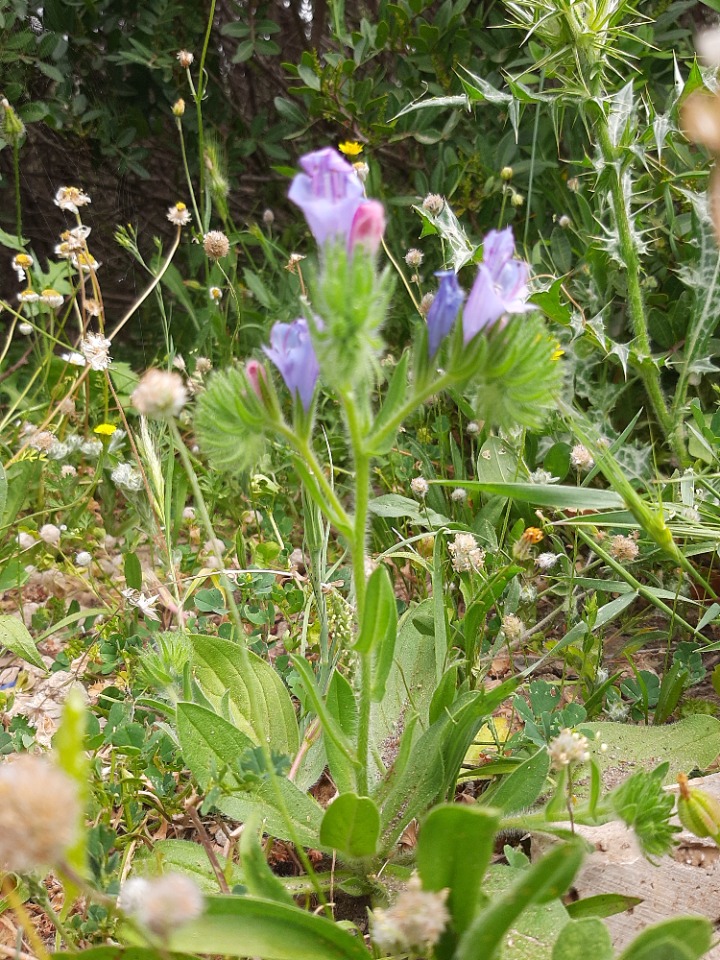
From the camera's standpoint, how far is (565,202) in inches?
101

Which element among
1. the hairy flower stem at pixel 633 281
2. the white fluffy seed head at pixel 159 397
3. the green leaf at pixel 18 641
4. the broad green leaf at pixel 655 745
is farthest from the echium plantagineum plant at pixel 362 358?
the hairy flower stem at pixel 633 281

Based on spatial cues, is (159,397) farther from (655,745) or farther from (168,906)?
(655,745)

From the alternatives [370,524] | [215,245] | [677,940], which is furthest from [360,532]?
[215,245]

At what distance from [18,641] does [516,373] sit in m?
1.15

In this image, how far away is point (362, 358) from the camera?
2.92ft

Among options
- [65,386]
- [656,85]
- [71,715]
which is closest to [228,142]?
[65,386]

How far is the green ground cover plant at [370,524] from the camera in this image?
0.94 m

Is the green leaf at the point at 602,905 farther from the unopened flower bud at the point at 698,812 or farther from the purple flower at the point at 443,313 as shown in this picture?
the purple flower at the point at 443,313

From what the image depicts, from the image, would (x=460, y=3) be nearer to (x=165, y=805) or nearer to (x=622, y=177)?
(x=622, y=177)

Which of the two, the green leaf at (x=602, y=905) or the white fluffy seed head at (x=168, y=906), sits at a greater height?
the white fluffy seed head at (x=168, y=906)

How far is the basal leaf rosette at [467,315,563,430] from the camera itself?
37.5 inches

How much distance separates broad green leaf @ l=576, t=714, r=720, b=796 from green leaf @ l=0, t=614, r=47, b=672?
1.03 metres

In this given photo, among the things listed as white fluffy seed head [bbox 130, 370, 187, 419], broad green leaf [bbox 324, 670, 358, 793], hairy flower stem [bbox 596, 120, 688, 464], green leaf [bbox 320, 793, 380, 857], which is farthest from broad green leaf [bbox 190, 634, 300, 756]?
hairy flower stem [bbox 596, 120, 688, 464]

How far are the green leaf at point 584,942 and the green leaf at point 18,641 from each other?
1.08m
